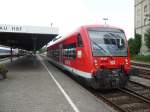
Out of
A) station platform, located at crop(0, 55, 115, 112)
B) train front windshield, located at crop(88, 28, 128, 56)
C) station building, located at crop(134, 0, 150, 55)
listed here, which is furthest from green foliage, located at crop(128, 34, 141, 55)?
station platform, located at crop(0, 55, 115, 112)

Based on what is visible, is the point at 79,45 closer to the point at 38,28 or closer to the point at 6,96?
the point at 6,96

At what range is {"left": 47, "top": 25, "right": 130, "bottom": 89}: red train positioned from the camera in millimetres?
12180

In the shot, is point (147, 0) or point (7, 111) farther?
point (147, 0)

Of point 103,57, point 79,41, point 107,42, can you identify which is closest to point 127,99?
point 103,57

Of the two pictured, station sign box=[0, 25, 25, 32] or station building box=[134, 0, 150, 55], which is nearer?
station sign box=[0, 25, 25, 32]

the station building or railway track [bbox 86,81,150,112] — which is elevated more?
the station building

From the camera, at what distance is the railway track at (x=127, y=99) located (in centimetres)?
973

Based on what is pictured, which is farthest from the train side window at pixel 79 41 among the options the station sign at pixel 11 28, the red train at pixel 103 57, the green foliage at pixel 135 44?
the green foliage at pixel 135 44

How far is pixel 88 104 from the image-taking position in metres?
9.80

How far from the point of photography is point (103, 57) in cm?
1256

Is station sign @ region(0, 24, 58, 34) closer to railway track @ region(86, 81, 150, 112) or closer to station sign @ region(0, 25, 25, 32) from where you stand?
station sign @ region(0, 25, 25, 32)

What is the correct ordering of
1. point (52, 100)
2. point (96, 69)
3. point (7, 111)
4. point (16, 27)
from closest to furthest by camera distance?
point (7, 111)
point (52, 100)
point (96, 69)
point (16, 27)

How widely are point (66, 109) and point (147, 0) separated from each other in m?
59.4

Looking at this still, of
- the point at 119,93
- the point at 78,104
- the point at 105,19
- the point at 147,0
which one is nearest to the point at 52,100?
the point at 78,104
